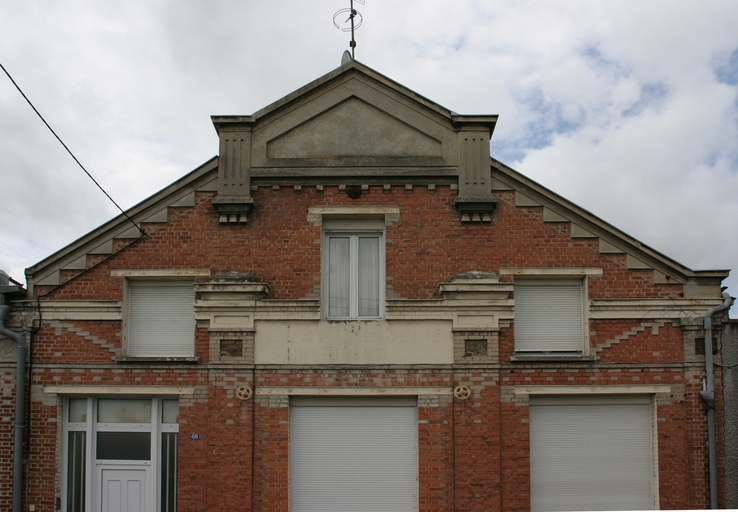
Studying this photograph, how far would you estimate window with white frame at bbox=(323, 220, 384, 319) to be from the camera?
11297 mm

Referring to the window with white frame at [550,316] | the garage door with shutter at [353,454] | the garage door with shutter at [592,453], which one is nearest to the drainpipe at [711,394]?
the garage door with shutter at [592,453]

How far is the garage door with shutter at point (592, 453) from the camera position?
1085cm

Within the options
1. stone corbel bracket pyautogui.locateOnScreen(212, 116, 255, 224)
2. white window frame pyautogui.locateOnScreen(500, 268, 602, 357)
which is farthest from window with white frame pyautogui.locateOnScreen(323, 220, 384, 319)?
white window frame pyautogui.locateOnScreen(500, 268, 602, 357)

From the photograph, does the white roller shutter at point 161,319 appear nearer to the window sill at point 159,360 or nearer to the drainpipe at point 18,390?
the window sill at point 159,360

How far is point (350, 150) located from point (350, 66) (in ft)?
4.76

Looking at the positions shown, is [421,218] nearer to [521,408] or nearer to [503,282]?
[503,282]

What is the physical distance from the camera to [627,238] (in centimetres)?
1114

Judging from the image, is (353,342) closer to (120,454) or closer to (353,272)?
(353,272)

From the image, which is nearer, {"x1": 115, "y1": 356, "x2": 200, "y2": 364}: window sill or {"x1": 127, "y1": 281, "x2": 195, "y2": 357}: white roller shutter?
{"x1": 115, "y1": 356, "x2": 200, "y2": 364}: window sill

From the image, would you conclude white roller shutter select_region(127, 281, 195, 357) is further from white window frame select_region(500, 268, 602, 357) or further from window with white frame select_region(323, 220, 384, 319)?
white window frame select_region(500, 268, 602, 357)

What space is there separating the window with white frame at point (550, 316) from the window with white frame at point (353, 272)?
7.82ft

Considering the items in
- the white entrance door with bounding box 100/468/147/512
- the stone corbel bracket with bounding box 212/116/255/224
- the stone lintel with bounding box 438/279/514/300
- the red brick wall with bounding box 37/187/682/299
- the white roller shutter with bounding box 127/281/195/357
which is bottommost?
the white entrance door with bounding box 100/468/147/512

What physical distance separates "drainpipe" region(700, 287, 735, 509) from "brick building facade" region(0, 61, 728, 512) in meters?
0.14

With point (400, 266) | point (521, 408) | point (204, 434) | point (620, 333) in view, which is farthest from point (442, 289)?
point (204, 434)
